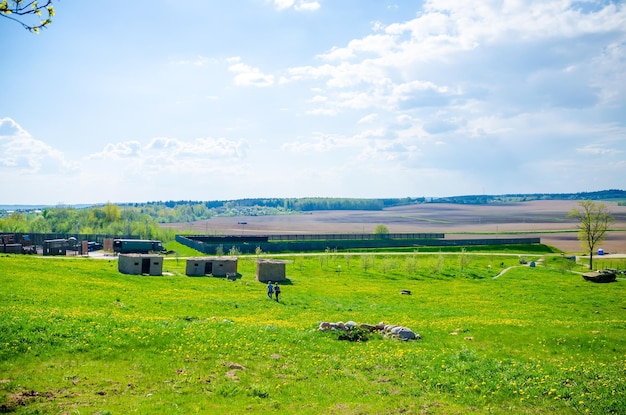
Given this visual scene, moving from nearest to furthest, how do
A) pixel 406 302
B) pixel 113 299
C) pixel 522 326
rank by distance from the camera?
pixel 522 326
pixel 113 299
pixel 406 302

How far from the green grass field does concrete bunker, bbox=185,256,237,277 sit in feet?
67.7

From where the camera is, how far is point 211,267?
6431cm

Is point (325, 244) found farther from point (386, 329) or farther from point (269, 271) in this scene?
point (386, 329)

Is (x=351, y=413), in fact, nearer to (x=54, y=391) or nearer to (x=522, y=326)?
→ (x=54, y=391)

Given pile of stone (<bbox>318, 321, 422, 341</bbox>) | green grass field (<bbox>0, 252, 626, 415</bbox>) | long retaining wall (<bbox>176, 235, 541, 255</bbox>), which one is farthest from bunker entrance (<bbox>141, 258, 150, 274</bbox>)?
long retaining wall (<bbox>176, 235, 541, 255</bbox>)

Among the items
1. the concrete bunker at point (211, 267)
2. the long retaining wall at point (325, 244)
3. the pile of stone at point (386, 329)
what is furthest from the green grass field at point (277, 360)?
the long retaining wall at point (325, 244)

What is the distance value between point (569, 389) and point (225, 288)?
39.9 meters

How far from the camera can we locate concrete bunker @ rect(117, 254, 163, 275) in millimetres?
58156

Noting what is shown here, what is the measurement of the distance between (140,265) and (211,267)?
9561 mm

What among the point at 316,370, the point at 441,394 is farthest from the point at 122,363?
the point at 441,394

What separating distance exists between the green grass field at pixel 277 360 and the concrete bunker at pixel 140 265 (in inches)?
628

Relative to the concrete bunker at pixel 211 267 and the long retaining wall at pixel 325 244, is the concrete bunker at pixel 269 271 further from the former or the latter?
the long retaining wall at pixel 325 244

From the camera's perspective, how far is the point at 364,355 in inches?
914

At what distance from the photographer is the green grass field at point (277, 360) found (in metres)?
16.9
